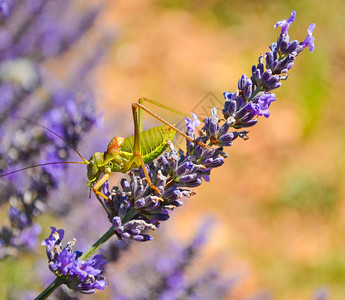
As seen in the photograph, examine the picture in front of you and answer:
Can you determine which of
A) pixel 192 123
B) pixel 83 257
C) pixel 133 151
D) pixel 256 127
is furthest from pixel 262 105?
pixel 256 127

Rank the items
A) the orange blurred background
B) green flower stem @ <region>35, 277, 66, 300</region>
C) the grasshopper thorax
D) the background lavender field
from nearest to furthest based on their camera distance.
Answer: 1. green flower stem @ <region>35, 277, 66, 300</region>
2. the grasshopper thorax
3. the background lavender field
4. the orange blurred background

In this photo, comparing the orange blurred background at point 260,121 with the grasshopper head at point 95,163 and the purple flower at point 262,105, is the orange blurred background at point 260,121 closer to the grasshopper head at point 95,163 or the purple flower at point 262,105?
Result: the grasshopper head at point 95,163

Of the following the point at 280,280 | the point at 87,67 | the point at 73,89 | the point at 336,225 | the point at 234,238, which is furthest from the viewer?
the point at 336,225

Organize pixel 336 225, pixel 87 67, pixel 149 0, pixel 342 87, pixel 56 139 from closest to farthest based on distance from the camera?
pixel 56 139 → pixel 87 67 → pixel 336 225 → pixel 342 87 → pixel 149 0

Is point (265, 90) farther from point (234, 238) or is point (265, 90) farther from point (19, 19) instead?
point (234, 238)

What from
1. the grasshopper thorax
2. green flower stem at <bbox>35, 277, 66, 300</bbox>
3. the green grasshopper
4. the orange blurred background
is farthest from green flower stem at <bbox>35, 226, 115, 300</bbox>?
the orange blurred background

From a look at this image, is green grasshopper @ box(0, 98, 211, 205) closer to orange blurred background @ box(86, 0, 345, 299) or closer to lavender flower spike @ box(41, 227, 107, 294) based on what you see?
lavender flower spike @ box(41, 227, 107, 294)

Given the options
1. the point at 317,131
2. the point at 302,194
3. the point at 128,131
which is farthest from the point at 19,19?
the point at 317,131

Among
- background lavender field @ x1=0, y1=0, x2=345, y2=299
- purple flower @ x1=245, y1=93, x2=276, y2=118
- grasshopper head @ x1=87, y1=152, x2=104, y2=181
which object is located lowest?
purple flower @ x1=245, y1=93, x2=276, y2=118

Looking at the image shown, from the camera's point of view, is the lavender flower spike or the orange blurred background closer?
the lavender flower spike
